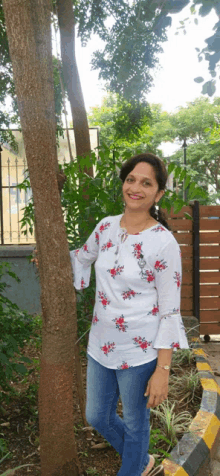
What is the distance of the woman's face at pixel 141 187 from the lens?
7.91 ft

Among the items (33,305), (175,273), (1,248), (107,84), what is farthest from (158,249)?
(107,84)

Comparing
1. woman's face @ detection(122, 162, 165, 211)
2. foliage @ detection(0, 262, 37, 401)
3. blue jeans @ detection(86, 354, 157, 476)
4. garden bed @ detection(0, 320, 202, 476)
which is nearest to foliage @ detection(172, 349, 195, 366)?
garden bed @ detection(0, 320, 202, 476)

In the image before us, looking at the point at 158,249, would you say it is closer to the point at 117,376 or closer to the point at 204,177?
the point at 117,376

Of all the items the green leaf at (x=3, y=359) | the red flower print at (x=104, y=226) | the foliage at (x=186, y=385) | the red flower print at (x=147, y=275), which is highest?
Result: the red flower print at (x=104, y=226)

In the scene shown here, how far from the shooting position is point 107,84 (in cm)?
939

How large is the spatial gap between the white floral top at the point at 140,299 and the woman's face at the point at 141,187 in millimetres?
139

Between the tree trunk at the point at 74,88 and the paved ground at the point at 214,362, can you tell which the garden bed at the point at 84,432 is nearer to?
the paved ground at the point at 214,362

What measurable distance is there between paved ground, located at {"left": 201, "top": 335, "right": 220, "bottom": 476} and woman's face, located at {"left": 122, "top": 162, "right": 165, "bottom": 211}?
1.89 m

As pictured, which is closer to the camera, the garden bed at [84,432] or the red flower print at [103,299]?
the red flower print at [103,299]

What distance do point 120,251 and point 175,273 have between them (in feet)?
0.95

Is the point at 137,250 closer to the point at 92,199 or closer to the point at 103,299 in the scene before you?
the point at 103,299

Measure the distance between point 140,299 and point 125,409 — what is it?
575 millimetres

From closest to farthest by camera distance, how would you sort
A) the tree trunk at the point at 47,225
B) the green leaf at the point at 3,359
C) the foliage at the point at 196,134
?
the tree trunk at the point at 47,225, the green leaf at the point at 3,359, the foliage at the point at 196,134

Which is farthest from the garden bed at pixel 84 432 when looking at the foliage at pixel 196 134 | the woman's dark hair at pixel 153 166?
the foliage at pixel 196 134
